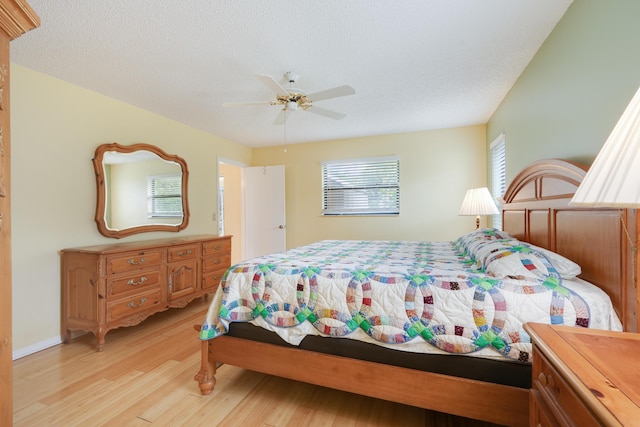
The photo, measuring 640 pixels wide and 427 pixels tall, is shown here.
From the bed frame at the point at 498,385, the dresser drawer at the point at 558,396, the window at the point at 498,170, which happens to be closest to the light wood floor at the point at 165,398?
the bed frame at the point at 498,385

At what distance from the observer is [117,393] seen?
179cm

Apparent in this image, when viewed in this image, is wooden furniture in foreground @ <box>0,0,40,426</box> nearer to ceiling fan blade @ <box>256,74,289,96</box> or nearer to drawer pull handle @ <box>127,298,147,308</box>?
ceiling fan blade @ <box>256,74,289,96</box>

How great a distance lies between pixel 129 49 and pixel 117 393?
2418 millimetres

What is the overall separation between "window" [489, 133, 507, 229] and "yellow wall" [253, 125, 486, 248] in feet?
1.10

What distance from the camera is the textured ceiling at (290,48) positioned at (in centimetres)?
168

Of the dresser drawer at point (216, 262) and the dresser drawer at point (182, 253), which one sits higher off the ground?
the dresser drawer at point (182, 253)

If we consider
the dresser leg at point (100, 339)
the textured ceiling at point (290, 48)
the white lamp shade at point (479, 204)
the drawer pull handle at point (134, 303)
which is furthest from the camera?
the white lamp shade at point (479, 204)

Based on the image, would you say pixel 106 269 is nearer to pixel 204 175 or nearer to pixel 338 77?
pixel 204 175

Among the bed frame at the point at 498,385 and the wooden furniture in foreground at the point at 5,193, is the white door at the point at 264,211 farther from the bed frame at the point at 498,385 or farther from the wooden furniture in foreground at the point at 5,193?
the wooden furniture in foreground at the point at 5,193

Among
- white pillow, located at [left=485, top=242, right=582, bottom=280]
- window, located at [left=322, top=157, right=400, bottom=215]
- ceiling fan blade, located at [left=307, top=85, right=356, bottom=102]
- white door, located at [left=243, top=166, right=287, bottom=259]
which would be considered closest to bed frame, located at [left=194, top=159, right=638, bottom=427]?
white pillow, located at [left=485, top=242, right=582, bottom=280]

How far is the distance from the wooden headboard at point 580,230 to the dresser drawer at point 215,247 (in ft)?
10.9

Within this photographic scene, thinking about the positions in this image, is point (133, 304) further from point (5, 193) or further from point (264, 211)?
point (264, 211)

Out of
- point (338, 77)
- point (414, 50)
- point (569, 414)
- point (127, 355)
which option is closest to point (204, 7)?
point (338, 77)

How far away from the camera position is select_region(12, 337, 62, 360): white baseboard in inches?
88.1
